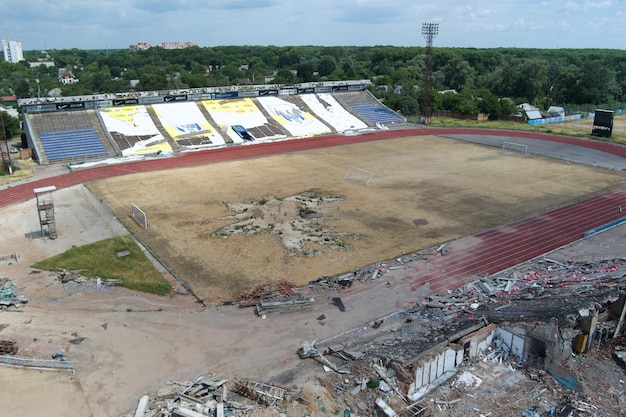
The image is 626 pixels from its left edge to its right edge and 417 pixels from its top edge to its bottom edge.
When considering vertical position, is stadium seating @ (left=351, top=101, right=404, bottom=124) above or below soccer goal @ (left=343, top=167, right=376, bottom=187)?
above

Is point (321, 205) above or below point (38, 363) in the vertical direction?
above

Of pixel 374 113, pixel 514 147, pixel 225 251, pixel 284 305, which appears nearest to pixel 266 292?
pixel 284 305

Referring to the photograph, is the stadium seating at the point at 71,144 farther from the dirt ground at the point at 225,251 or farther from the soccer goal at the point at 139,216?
the soccer goal at the point at 139,216

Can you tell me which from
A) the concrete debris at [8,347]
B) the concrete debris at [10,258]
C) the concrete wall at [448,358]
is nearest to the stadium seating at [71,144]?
the concrete debris at [10,258]

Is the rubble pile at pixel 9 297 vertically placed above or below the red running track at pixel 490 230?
below

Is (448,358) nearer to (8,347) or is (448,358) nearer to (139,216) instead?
(8,347)

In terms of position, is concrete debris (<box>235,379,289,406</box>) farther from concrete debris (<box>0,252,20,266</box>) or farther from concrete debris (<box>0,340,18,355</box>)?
concrete debris (<box>0,252,20,266</box>)

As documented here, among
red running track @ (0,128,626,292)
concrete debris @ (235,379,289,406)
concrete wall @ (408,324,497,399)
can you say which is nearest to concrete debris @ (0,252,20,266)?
red running track @ (0,128,626,292)
